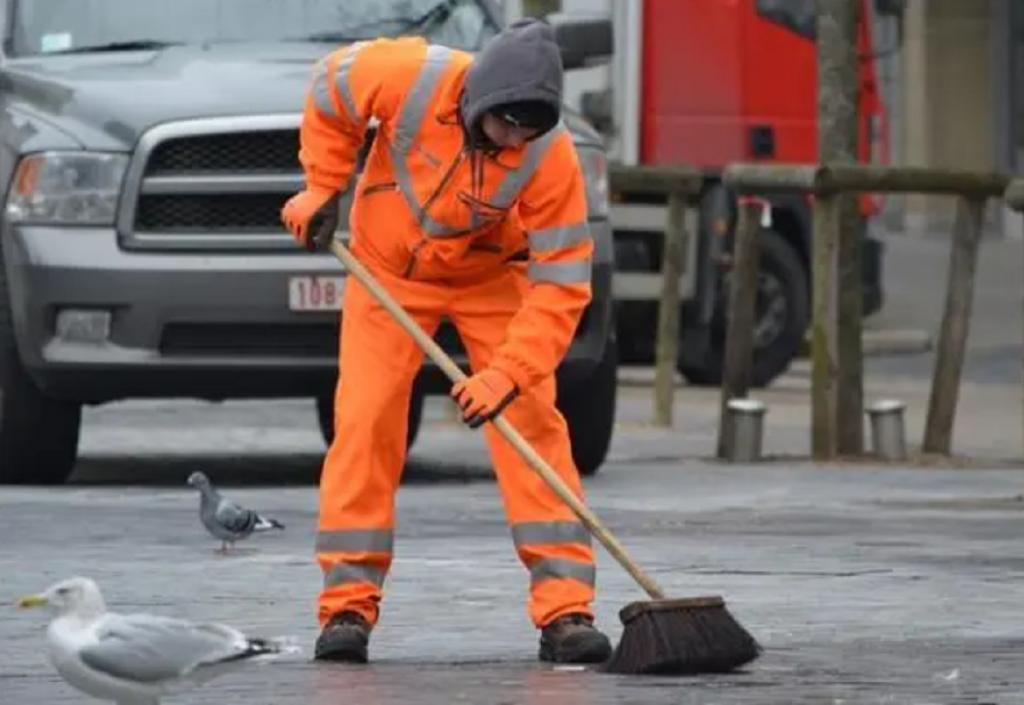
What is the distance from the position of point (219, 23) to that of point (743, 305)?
2727 millimetres

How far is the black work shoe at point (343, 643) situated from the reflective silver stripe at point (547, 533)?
1.39 feet

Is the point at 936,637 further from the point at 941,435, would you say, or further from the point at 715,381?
the point at 715,381

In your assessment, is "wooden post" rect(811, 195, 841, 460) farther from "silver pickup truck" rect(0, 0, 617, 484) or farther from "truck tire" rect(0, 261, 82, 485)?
"truck tire" rect(0, 261, 82, 485)

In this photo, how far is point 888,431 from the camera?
1562 cm

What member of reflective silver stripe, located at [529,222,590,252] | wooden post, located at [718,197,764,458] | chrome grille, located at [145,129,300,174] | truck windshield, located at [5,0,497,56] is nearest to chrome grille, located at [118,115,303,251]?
chrome grille, located at [145,129,300,174]

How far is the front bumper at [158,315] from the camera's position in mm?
13039

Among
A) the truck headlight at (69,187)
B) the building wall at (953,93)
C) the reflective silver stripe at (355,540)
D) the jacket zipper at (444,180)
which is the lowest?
the building wall at (953,93)

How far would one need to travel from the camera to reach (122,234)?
13055 mm

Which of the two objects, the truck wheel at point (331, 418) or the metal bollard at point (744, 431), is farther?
the metal bollard at point (744, 431)

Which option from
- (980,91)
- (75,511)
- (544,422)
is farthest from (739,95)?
(980,91)

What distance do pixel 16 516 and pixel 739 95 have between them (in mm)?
10620

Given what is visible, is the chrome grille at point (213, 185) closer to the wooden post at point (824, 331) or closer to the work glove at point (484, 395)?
the wooden post at point (824, 331)

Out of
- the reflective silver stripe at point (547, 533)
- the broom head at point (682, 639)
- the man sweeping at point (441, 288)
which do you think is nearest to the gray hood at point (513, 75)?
the man sweeping at point (441, 288)

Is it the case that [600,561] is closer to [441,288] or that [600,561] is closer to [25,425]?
[441,288]
